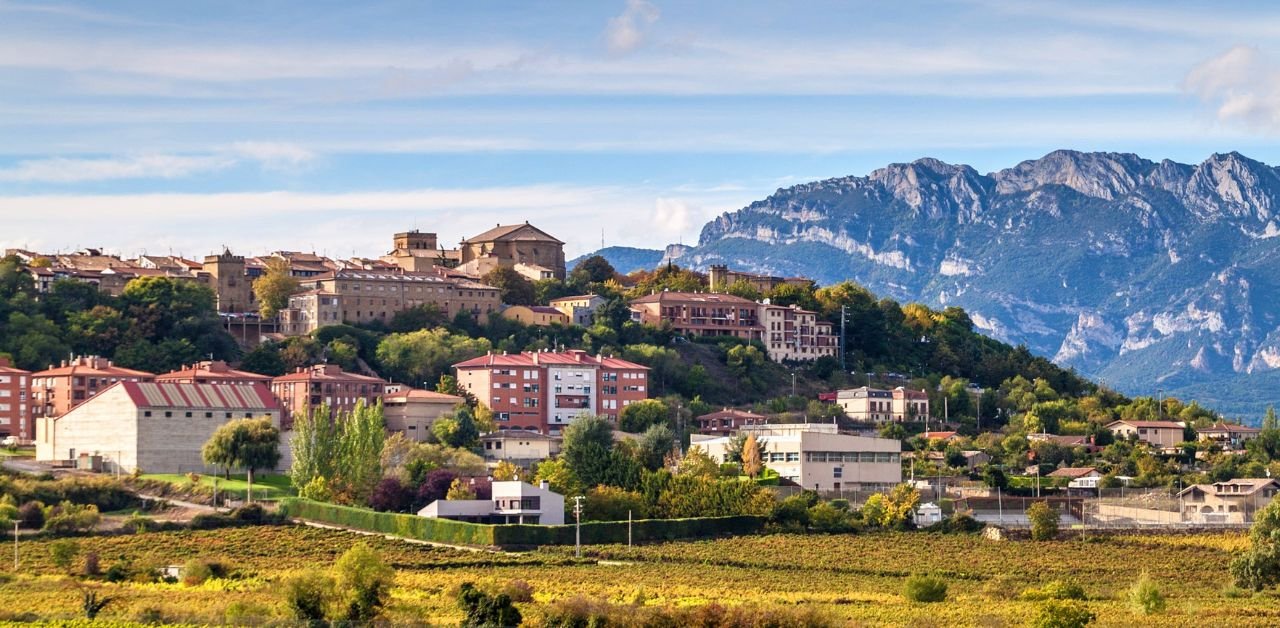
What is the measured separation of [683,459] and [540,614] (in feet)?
144

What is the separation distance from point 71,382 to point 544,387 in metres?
24.9

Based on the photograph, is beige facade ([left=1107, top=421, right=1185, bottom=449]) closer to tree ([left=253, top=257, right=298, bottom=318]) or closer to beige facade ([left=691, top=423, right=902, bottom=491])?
beige facade ([left=691, top=423, right=902, bottom=491])

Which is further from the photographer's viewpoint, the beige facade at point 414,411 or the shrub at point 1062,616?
the beige facade at point 414,411

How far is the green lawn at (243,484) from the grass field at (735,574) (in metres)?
8.03

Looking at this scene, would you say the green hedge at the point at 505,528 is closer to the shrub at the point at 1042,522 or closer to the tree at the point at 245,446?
the tree at the point at 245,446

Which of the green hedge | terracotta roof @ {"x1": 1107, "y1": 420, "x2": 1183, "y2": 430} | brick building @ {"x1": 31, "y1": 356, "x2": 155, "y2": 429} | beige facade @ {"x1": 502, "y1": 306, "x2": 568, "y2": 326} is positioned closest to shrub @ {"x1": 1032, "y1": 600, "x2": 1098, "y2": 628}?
the green hedge

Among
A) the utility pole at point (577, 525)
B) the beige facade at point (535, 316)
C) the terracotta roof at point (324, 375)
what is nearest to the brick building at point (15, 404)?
the terracotta roof at point (324, 375)

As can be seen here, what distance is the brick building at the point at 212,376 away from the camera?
102750 mm

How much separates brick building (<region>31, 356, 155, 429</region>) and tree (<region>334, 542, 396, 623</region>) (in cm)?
4490

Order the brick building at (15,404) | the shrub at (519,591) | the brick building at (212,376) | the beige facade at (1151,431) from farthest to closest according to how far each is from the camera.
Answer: the beige facade at (1151,431) < the brick building at (15,404) < the brick building at (212,376) < the shrub at (519,591)

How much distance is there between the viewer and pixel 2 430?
107000mm

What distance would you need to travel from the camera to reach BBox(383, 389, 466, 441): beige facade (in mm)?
106125

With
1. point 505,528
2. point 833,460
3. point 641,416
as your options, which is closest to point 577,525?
point 505,528

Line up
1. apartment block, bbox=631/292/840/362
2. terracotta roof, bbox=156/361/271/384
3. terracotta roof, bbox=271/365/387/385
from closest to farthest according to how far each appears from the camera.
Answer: terracotta roof, bbox=156/361/271/384 → terracotta roof, bbox=271/365/387/385 → apartment block, bbox=631/292/840/362
